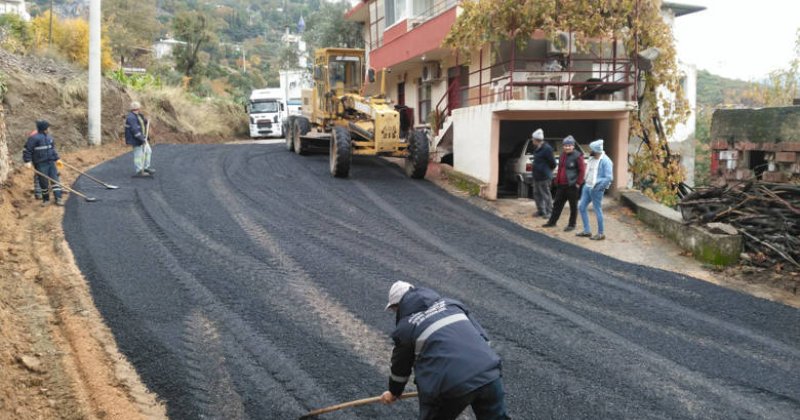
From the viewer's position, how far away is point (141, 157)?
15773 millimetres

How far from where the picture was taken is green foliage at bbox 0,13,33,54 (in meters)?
22.6

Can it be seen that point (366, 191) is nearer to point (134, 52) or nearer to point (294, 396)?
point (294, 396)

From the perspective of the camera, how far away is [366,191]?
50.0ft

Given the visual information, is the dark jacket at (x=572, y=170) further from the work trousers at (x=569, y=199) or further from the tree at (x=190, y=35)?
the tree at (x=190, y=35)

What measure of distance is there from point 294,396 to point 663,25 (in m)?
13.5

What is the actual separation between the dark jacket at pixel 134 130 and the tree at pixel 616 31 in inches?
305

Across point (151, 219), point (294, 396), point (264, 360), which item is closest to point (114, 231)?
point (151, 219)

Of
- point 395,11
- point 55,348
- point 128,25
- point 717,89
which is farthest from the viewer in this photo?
point 717,89

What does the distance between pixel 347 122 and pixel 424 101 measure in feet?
24.7

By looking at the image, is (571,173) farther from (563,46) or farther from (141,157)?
(141,157)

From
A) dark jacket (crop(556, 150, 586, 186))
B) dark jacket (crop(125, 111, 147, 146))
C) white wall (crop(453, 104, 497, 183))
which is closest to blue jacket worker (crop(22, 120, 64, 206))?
dark jacket (crop(125, 111, 147, 146))

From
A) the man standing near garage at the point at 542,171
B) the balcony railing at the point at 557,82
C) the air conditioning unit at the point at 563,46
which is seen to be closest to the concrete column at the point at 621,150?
the balcony railing at the point at 557,82

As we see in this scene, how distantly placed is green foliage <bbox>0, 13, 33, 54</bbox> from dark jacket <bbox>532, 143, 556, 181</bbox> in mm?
17910

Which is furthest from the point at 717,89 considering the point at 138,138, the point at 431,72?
the point at 138,138
